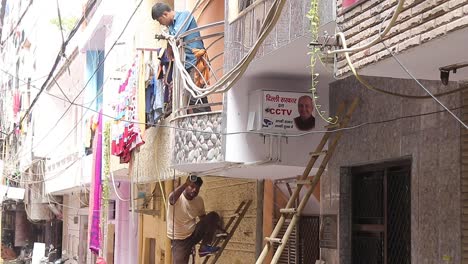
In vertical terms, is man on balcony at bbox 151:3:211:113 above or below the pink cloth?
above

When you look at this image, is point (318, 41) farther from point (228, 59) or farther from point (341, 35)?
point (228, 59)

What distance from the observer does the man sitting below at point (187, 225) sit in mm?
13250

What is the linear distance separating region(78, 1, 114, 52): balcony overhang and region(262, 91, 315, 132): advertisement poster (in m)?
10.7

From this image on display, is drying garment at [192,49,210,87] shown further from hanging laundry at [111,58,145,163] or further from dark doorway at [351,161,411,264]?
dark doorway at [351,161,411,264]

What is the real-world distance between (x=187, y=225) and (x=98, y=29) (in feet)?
30.4

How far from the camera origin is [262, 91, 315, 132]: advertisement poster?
9266 mm

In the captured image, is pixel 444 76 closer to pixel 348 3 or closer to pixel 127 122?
pixel 348 3

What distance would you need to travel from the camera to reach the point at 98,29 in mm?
21047

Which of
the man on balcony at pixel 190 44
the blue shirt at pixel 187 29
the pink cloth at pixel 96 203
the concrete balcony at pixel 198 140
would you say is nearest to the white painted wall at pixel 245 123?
the concrete balcony at pixel 198 140

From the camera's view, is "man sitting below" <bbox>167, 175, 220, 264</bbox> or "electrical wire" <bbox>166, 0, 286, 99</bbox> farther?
"man sitting below" <bbox>167, 175, 220, 264</bbox>

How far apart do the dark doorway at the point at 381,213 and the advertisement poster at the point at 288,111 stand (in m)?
0.89

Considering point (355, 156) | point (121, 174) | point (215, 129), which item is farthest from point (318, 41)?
point (121, 174)

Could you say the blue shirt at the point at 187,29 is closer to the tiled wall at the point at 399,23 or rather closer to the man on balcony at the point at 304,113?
the man on balcony at the point at 304,113

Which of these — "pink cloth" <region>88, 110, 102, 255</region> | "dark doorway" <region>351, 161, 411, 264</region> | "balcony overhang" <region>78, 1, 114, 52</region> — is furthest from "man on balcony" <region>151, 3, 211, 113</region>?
"balcony overhang" <region>78, 1, 114, 52</region>
